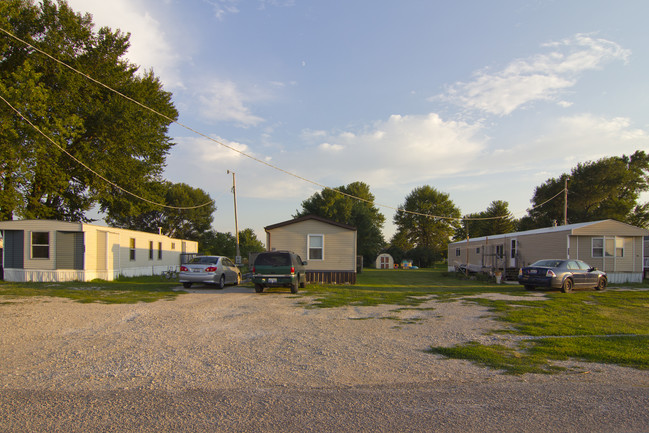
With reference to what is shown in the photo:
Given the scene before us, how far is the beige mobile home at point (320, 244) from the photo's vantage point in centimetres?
2094

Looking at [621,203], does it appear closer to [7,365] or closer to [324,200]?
[324,200]

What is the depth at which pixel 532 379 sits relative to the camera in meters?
5.41

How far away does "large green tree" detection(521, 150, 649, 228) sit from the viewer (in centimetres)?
4700

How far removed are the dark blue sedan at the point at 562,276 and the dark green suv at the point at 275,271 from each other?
10.5 metres

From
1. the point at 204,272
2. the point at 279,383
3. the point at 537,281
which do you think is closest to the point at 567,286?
the point at 537,281

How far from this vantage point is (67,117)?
2353cm

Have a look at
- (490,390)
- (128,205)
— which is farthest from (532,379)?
(128,205)

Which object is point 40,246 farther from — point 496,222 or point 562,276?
point 496,222

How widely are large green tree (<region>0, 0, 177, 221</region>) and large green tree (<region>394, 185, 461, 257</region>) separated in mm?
55975

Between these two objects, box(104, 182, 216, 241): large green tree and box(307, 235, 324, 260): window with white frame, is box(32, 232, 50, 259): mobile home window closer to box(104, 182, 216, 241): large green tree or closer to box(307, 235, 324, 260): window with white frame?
box(307, 235, 324, 260): window with white frame

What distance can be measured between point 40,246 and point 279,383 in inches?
768

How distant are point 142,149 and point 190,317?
2158cm

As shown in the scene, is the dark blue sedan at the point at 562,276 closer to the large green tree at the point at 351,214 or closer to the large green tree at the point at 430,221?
the large green tree at the point at 351,214

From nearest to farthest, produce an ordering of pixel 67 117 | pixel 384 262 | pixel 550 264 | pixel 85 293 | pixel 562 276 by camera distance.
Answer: pixel 85 293 < pixel 562 276 < pixel 550 264 < pixel 67 117 < pixel 384 262
